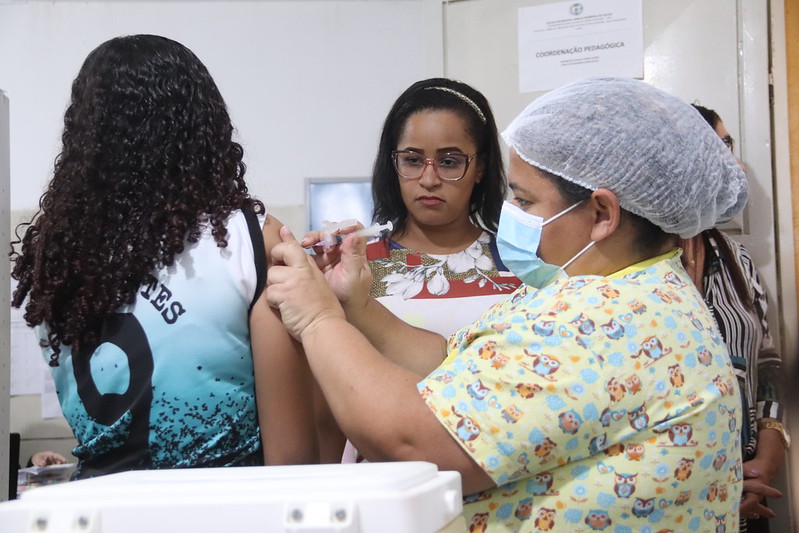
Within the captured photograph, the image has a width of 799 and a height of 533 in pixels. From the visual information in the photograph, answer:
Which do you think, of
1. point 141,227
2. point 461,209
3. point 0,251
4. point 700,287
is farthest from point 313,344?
point 700,287

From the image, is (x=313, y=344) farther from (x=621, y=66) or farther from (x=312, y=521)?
(x=621, y=66)

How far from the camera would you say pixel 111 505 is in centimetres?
70

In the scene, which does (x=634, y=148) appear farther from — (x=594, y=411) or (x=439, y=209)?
(x=439, y=209)

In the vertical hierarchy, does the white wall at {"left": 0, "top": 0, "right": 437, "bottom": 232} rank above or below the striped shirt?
above

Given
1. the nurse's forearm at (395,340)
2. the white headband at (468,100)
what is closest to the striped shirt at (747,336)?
the white headband at (468,100)

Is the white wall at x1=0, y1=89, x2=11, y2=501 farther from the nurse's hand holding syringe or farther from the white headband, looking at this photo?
the white headband

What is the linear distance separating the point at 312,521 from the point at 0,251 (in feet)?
3.33

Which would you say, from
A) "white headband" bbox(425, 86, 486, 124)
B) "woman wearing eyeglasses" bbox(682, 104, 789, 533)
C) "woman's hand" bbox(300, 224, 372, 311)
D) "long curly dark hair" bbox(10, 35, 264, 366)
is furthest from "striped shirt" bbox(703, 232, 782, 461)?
"long curly dark hair" bbox(10, 35, 264, 366)

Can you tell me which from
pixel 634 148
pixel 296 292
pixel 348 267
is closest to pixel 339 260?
pixel 348 267

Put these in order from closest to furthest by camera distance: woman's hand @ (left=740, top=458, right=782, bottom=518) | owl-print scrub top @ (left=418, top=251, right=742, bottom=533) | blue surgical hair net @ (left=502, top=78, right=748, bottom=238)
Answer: owl-print scrub top @ (left=418, top=251, right=742, bottom=533) < blue surgical hair net @ (left=502, top=78, right=748, bottom=238) < woman's hand @ (left=740, top=458, right=782, bottom=518)

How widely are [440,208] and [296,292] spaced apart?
0.90m

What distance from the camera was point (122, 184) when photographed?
1.09 meters

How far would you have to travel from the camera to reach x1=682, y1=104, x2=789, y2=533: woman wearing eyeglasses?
2027 mm

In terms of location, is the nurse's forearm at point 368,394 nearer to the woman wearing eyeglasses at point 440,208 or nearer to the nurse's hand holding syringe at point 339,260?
the nurse's hand holding syringe at point 339,260
